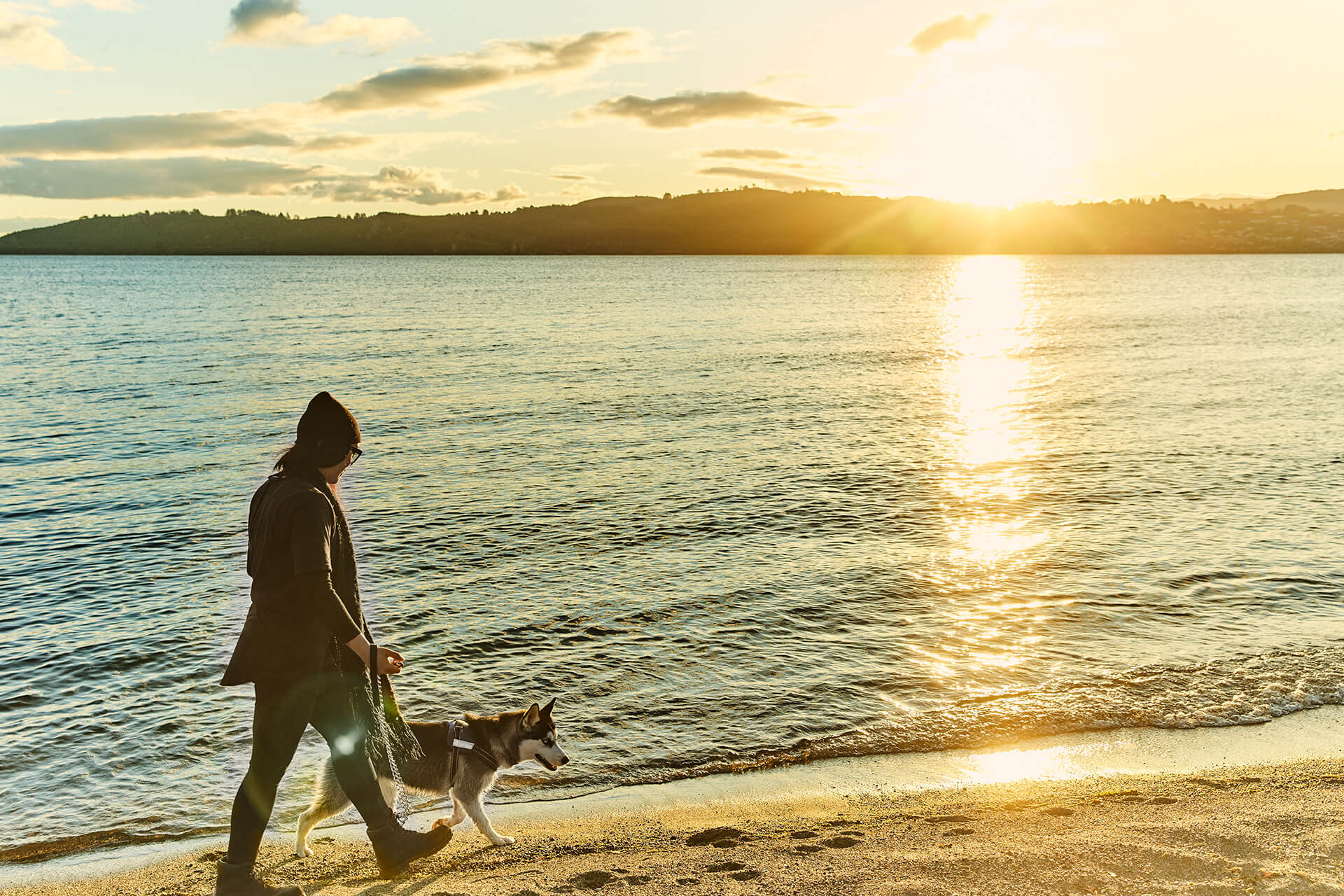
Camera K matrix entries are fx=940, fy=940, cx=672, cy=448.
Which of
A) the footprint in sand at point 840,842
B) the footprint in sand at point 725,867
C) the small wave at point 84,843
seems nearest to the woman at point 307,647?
the small wave at point 84,843

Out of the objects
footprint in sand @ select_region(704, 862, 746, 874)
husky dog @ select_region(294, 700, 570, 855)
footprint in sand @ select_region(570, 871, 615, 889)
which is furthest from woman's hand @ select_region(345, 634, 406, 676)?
footprint in sand @ select_region(704, 862, 746, 874)

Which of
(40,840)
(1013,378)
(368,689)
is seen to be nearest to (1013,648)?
(368,689)

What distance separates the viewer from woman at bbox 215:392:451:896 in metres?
5.71

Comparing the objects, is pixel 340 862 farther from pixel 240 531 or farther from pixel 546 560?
pixel 240 531

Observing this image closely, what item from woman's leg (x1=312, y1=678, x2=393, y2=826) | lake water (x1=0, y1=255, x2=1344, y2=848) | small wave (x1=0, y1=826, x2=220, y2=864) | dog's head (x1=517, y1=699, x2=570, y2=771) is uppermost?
woman's leg (x1=312, y1=678, x2=393, y2=826)

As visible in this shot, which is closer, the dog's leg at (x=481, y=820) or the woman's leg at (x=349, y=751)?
the woman's leg at (x=349, y=751)

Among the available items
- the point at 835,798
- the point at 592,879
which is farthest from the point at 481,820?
the point at 835,798

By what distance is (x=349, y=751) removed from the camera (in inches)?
251

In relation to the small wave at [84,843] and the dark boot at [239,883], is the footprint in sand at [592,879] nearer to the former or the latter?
the dark boot at [239,883]

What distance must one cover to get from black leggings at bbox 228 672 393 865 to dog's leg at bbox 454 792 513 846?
1157 millimetres

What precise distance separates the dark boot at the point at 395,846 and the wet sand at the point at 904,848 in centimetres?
14

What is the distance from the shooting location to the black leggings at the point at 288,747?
6.03 m

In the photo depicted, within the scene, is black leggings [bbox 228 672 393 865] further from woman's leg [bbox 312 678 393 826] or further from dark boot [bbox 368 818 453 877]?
dark boot [bbox 368 818 453 877]

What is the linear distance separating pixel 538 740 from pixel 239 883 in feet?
7.60
